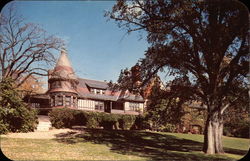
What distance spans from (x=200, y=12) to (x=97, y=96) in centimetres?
2654

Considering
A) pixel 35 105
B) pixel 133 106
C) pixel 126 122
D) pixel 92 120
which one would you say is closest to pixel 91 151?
pixel 92 120

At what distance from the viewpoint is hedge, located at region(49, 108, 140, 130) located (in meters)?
22.3

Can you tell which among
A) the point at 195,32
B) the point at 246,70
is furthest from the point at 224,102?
the point at 195,32

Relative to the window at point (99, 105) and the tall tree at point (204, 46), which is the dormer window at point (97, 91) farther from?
the tall tree at point (204, 46)

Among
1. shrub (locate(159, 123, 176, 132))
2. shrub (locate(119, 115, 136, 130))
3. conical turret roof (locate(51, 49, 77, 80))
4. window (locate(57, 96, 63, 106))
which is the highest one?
conical turret roof (locate(51, 49, 77, 80))

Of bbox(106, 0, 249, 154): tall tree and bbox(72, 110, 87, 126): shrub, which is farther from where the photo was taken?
bbox(72, 110, 87, 126): shrub

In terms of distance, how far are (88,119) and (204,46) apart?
17.9 meters

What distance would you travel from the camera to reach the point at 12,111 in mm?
15969

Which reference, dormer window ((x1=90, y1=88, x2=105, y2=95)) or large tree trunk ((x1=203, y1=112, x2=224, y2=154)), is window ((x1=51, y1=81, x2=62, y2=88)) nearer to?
dormer window ((x1=90, y1=88, x2=105, y2=95))

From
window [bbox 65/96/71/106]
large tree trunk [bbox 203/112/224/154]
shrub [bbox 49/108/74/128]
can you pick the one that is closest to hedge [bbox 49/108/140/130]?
shrub [bbox 49/108/74/128]

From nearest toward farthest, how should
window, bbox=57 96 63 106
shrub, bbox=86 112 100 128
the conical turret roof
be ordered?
the conical turret roof, shrub, bbox=86 112 100 128, window, bbox=57 96 63 106

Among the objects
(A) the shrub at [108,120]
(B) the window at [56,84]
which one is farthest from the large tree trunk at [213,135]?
(B) the window at [56,84]

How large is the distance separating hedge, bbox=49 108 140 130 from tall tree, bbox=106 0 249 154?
11.6m

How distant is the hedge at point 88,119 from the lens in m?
22.3
